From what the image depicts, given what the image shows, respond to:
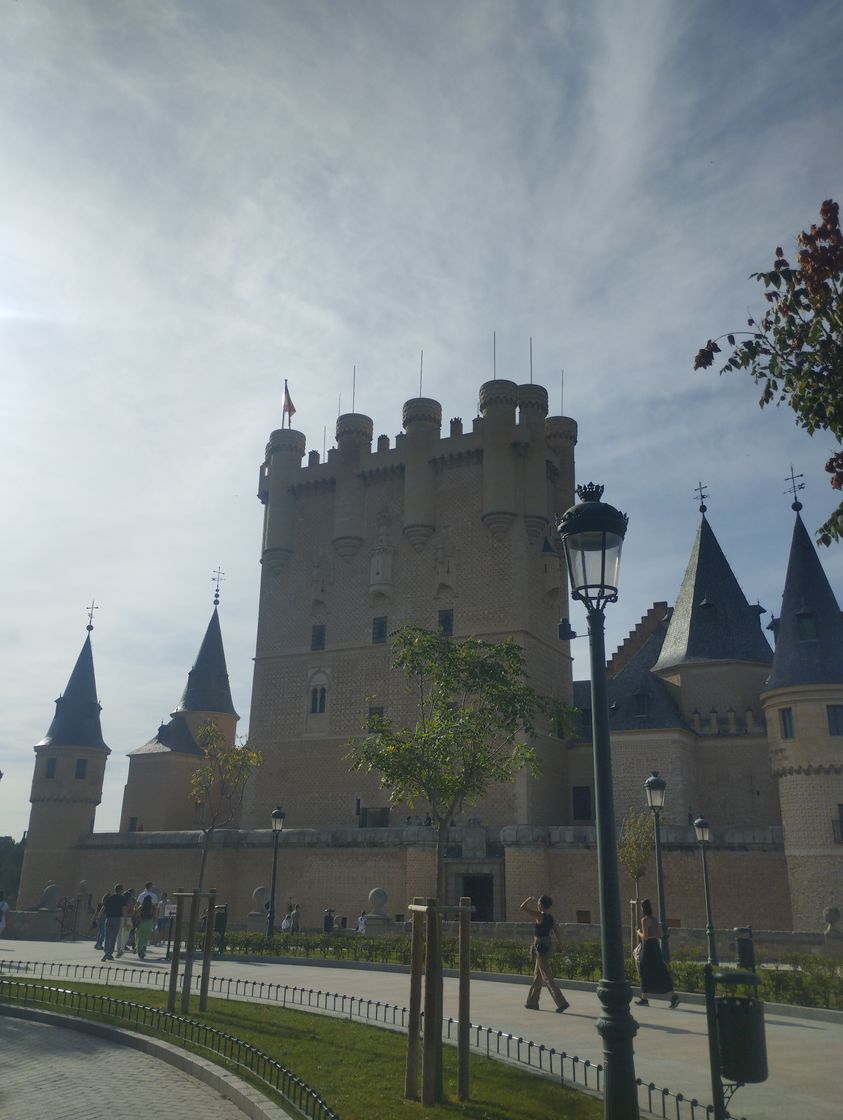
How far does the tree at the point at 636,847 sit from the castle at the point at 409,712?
1.07 m

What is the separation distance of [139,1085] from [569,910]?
2517 centimetres

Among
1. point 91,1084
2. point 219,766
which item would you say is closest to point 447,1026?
point 91,1084

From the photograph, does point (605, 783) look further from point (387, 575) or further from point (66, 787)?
point (66, 787)

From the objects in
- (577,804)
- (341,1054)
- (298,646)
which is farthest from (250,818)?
(341,1054)

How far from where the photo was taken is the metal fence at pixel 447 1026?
8266 mm

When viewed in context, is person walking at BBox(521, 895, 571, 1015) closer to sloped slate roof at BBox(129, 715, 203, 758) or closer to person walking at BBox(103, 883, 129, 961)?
person walking at BBox(103, 883, 129, 961)

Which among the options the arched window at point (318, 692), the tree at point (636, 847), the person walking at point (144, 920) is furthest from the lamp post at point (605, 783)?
the arched window at point (318, 692)

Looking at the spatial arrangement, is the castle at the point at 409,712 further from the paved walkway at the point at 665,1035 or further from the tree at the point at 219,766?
the paved walkway at the point at 665,1035

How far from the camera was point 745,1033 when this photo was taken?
6.76 metres

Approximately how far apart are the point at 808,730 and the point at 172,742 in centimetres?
3137

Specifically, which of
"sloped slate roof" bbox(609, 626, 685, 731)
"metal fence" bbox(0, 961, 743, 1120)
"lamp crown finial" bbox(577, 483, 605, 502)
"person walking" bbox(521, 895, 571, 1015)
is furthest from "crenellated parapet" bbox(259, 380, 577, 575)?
"lamp crown finial" bbox(577, 483, 605, 502)

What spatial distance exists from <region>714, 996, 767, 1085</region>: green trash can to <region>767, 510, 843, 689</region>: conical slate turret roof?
27249 millimetres

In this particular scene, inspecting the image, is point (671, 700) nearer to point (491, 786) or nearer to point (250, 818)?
point (491, 786)

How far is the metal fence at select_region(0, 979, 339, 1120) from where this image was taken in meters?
8.45
